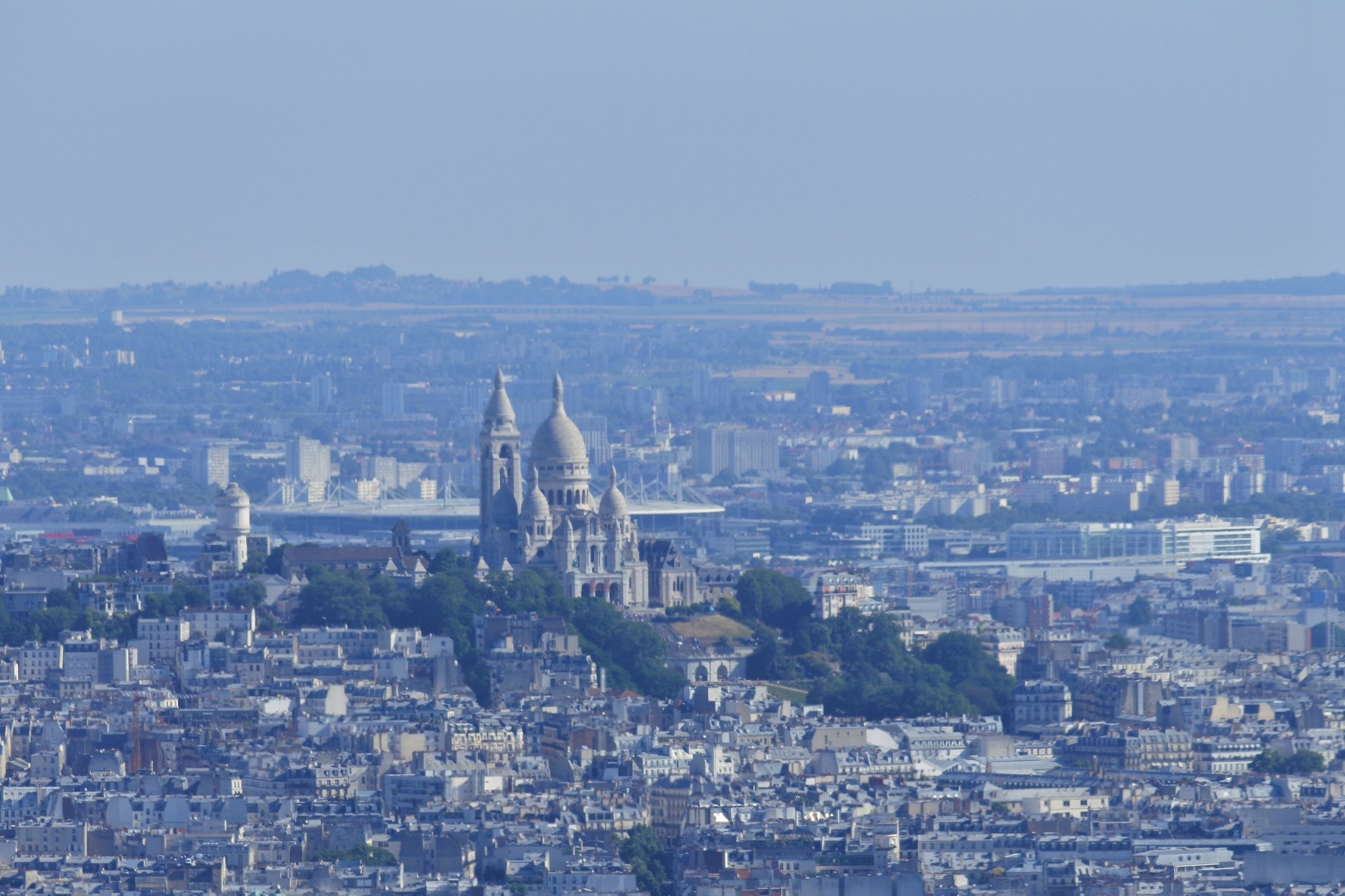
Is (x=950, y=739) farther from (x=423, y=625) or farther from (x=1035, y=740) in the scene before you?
(x=423, y=625)

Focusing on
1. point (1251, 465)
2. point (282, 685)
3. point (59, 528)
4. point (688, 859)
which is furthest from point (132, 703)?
point (1251, 465)

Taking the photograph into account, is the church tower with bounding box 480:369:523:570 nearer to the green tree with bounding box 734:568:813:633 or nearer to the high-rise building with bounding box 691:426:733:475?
the green tree with bounding box 734:568:813:633

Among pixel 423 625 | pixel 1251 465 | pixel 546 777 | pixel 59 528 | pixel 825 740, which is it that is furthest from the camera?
pixel 1251 465

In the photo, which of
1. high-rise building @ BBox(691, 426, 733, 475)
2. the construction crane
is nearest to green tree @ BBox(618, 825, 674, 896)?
the construction crane

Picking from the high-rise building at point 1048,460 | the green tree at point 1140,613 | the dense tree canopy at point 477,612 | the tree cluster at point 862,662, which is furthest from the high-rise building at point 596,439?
the dense tree canopy at point 477,612

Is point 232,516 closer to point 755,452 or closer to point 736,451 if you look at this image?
point 736,451

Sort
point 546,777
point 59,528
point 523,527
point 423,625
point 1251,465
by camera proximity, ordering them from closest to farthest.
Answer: point 546,777 < point 423,625 < point 523,527 < point 59,528 < point 1251,465

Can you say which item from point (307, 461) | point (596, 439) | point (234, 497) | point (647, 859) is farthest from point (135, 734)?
point (596, 439)
